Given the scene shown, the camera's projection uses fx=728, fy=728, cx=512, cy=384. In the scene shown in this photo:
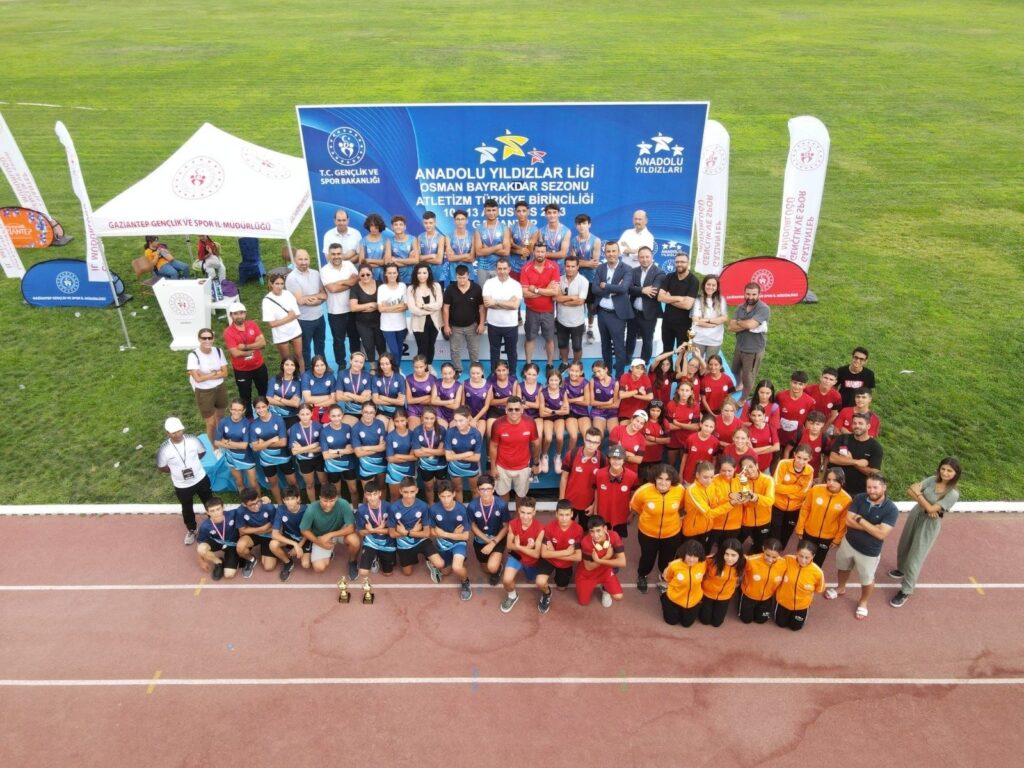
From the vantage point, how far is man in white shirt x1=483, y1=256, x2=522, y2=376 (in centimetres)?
939

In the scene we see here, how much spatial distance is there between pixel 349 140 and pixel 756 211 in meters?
10.9

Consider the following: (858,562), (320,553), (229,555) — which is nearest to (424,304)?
(320,553)

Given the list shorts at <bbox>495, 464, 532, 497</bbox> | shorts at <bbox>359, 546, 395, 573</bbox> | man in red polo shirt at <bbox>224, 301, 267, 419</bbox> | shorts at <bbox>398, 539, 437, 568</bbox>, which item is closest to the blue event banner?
man in red polo shirt at <bbox>224, 301, 267, 419</bbox>

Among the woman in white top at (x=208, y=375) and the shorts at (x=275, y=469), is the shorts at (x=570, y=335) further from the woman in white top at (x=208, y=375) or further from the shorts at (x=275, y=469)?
the woman in white top at (x=208, y=375)

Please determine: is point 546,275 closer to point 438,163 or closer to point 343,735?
point 438,163

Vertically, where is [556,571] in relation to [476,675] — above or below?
above

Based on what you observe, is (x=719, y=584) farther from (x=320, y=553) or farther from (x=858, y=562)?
(x=320, y=553)

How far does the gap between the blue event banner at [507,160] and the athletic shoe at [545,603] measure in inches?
225

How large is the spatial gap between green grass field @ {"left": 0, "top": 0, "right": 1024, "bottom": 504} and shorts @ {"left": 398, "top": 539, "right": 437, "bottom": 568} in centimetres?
356

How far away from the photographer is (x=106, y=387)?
11031mm

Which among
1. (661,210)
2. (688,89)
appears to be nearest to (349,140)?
(661,210)

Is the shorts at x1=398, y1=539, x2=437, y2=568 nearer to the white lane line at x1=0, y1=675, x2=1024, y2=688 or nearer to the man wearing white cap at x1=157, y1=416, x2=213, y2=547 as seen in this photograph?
the white lane line at x1=0, y1=675, x2=1024, y2=688

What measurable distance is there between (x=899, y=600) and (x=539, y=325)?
529 cm

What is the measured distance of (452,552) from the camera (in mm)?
7855
